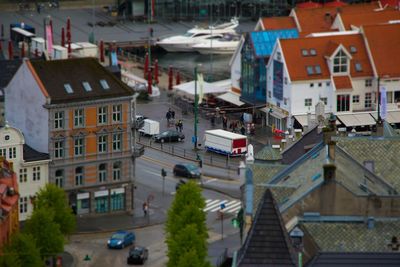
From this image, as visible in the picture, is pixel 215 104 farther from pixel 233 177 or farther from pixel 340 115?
pixel 233 177

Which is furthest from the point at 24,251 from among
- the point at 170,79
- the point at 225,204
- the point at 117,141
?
the point at 170,79

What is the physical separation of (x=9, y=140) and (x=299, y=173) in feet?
105

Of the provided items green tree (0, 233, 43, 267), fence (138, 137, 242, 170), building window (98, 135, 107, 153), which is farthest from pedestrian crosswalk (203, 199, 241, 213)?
green tree (0, 233, 43, 267)

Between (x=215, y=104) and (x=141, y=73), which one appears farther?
(x=141, y=73)

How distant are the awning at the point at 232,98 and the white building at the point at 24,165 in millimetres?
40515

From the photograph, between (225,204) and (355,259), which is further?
(225,204)

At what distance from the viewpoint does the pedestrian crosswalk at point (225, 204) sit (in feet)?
423

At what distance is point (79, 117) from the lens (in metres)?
130

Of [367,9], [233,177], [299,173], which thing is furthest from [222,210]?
[367,9]

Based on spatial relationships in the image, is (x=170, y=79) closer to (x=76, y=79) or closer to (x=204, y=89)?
(x=204, y=89)

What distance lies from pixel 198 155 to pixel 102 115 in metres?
16.9

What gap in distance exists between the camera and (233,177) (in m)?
139

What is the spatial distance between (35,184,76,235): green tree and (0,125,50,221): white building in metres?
6.31

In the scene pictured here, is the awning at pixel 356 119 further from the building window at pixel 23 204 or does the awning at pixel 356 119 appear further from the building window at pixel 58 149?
the building window at pixel 23 204
